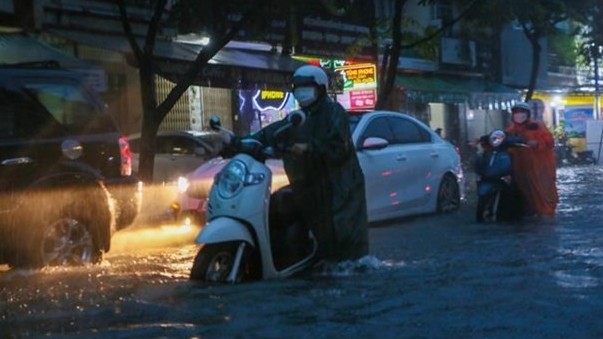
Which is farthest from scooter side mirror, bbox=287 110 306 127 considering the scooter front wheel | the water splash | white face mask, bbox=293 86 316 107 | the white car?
the white car

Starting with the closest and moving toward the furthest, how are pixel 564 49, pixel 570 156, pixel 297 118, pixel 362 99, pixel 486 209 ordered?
pixel 297 118 → pixel 486 209 → pixel 362 99 → pixel 570 156 → pixel 564 49

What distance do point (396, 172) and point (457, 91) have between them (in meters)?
19.6

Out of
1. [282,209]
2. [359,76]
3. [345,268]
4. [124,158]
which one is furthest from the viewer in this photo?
[359,76]

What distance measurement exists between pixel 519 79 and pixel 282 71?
1797 centimetres

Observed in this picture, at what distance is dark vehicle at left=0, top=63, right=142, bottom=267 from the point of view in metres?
7.91

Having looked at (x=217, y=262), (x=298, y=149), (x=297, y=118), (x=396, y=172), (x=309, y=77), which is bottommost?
(x=217, y=262)

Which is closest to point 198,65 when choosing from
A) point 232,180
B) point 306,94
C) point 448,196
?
point 448,196

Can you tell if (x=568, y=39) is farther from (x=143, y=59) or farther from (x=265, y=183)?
(x=265, y=183)

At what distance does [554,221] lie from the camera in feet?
37.1

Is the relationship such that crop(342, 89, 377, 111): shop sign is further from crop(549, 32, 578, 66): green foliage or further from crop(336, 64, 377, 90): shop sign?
crop(549, 32, 578, 66): green foliage

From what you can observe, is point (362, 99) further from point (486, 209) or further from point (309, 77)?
point (309, 77)

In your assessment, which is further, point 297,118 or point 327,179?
point 327,179

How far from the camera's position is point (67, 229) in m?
8.23

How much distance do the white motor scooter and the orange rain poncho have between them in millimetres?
5433
